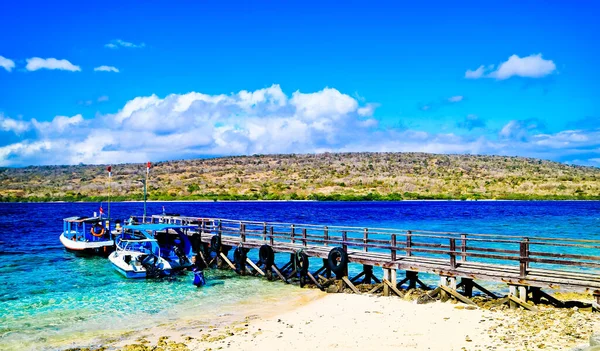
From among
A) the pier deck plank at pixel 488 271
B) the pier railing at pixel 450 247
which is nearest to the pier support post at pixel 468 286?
the pier deck plank at pixel 488 271

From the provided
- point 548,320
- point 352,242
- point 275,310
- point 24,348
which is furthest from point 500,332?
point 24,348

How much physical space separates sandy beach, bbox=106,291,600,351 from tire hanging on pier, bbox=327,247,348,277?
2821 mm

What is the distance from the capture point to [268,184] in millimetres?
115188

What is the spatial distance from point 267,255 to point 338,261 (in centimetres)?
476

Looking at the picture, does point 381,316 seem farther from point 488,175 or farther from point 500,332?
point 488,175

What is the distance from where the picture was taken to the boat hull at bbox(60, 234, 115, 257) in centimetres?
3284

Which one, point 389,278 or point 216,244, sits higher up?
point 216,244

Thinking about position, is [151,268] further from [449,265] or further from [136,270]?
[449,265]

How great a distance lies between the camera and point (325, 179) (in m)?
117

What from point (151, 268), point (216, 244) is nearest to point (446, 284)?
point (151, 268)

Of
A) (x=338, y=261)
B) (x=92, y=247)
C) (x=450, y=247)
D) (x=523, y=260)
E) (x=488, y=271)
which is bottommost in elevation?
(x=92, y=247)

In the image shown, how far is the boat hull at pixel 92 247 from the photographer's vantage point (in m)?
32.8

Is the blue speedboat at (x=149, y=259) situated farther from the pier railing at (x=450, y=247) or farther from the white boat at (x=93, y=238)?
the white boat at (x=93, y=238)

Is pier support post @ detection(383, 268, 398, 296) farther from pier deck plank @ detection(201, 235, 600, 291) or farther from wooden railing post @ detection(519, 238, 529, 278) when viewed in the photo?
wooden railing post @ detection(519, 238, 529, 278)
